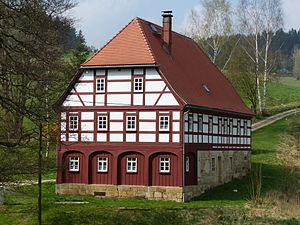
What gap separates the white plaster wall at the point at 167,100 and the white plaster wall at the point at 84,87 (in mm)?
4028

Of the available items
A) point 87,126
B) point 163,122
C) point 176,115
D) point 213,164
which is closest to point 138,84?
point 163,122

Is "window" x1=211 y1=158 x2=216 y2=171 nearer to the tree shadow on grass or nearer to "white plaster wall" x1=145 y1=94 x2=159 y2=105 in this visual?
the tree shadow on grass

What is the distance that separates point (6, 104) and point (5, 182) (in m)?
2.22

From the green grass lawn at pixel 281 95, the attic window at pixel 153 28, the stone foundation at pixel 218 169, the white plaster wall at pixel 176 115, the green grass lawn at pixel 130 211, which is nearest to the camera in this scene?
the green grass lawn at pixel 130 211

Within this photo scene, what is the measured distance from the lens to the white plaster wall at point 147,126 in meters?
30.1

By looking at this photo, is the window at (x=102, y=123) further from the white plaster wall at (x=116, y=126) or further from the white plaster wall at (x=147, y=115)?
A: the white plaster wall at (x=147, y=115)

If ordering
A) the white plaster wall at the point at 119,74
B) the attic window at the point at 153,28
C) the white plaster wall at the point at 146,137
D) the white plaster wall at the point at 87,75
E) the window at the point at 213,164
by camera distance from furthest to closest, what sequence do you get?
A: the attic window at the point at 153,28
the window at the point at 213,164
the white plaster wall at the point at 87,75
the white plaster wall at the point at 119,74
the white plaster wall at the point at 146,137

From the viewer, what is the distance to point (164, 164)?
30.0m

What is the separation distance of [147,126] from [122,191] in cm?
367

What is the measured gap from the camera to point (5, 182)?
53.8 feet

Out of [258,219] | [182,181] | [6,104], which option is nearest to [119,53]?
[182,181]

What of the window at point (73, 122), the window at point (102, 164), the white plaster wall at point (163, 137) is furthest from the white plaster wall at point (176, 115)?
the window at point (73, 122)

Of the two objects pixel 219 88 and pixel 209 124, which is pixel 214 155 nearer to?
pixel 209 124

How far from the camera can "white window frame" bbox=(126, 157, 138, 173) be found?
30328 millimetres
